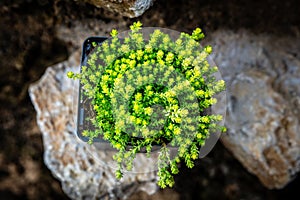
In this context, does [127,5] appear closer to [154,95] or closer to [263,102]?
[154,95]

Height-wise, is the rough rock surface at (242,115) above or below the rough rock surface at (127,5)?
below

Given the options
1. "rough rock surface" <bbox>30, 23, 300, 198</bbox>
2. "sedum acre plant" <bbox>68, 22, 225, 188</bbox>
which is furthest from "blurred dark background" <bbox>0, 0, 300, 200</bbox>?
"sedum acre plant" <bbox>68, 22, 225, 188</bbox>

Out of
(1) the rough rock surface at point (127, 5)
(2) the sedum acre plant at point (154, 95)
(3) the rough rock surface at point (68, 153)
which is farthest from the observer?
(3) the rough rock surface at point (68, 153)

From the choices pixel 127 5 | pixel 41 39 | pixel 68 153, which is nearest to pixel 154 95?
pixel 127 5

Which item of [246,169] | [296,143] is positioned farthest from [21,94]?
[296,143]

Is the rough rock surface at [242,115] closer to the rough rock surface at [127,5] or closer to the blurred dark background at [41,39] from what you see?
the blurred dark background at [41,39]

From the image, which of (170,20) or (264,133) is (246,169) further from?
(170,20)

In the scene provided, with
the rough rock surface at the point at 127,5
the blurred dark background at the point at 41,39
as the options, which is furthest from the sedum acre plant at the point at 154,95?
the blurred dark background at the point at 41,39
